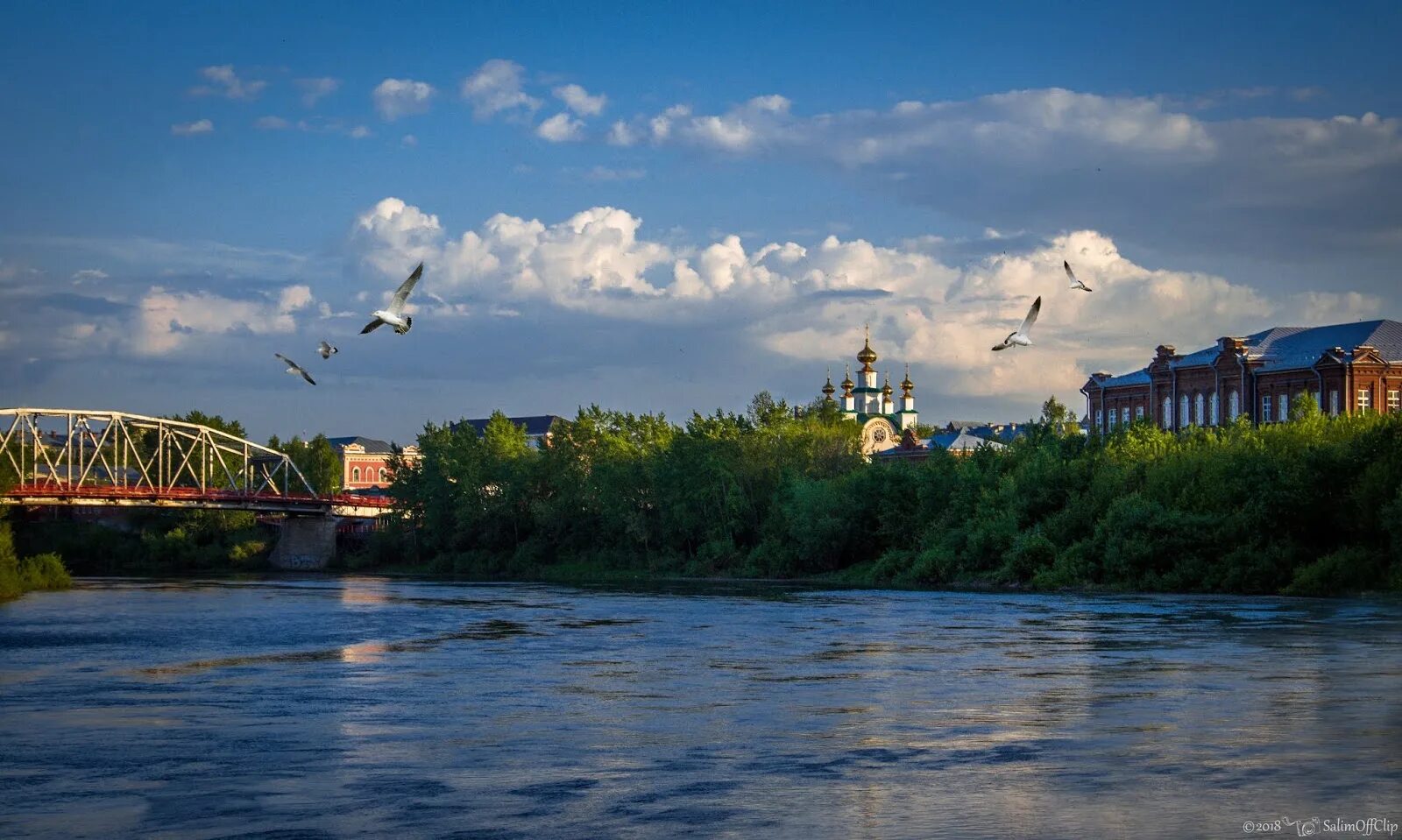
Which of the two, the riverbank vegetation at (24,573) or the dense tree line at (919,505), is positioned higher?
the dense tree line at (919,505)

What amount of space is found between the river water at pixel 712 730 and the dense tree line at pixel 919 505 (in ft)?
48.1

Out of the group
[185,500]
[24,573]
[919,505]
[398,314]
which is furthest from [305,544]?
[398,314]

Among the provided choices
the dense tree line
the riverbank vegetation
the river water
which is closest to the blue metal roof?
the dense tree line

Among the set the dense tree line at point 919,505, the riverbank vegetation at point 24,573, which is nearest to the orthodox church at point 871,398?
the dense tree line at point 919,505

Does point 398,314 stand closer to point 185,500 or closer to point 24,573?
point 24,573

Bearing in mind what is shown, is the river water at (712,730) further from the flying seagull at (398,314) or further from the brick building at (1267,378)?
the brick building at (1267,378)

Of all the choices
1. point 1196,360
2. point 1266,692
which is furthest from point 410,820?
point 1196,360

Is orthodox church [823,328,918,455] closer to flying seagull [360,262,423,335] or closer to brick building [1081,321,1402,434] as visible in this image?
brick building [1081,321,1402,434]

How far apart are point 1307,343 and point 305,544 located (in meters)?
72.7

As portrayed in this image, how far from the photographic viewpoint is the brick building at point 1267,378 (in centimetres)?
9388

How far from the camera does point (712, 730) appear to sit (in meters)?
22.1

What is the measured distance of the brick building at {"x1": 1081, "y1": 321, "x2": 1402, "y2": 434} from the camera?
93.9m

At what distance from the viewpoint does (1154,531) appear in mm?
58188

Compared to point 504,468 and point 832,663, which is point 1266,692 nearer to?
point 832,663
